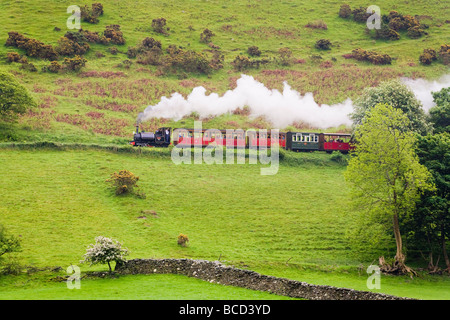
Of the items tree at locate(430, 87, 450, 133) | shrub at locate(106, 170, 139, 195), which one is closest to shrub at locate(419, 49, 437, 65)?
tree at locate(430, 87, 450, 133)

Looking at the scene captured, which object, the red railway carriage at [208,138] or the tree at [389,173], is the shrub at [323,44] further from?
the tree at [389,173]

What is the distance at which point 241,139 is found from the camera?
7419cm

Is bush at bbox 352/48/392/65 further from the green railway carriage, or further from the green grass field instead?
the green railway carriage

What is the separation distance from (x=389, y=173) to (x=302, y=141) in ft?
104

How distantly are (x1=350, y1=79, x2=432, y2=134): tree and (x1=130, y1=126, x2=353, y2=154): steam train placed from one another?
4.85m

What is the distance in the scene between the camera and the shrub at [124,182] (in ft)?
185

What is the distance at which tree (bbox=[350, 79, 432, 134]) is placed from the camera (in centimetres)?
6974

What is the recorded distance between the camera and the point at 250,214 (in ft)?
178

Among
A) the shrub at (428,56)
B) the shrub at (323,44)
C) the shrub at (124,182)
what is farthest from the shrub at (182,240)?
the shrub at (323,44)

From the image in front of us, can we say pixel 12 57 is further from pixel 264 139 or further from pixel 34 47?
pixel 264 139

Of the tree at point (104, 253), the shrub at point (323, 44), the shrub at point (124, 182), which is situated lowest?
the tree at point (104, 253)

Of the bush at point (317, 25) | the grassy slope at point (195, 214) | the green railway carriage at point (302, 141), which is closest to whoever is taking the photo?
the grassy slope at point (195, 214)
